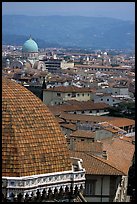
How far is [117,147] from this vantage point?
20.7 metres

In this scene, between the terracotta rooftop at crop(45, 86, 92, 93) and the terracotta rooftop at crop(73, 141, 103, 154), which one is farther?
the terracotta rooftop at crop(45, 86, 92, 93)

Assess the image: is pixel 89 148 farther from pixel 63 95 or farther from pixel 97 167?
pixel 63 95

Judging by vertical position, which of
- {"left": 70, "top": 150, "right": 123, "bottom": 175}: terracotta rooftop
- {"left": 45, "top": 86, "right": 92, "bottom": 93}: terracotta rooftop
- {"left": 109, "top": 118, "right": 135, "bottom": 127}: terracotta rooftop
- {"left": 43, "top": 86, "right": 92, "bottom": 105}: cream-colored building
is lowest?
{"left": 70, "top": 150, "right": 123, "bottom": 175}: terracotta rooftop

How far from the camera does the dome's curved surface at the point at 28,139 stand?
6855 mm

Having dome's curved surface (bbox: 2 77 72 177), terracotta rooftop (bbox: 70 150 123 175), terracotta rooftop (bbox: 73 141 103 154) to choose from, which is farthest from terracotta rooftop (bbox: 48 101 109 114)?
dome's curved surface (bbox: 2 77 72 177)

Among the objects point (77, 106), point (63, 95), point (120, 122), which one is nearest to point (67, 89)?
point (63, 95)

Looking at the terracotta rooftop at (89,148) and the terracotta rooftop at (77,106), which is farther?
the terracotta rooftop at (77,106)

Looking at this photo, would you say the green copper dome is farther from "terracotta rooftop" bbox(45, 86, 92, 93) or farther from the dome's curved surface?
the dome's curved surface

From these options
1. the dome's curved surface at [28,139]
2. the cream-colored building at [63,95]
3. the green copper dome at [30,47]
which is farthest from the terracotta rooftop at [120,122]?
the green copper dome at [30,47]

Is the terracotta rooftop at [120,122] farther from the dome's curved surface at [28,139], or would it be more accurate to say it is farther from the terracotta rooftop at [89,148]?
the dome's curved surface at [28,139]

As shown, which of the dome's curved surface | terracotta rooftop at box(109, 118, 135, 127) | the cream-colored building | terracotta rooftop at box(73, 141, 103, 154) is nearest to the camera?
the dome's curved surface

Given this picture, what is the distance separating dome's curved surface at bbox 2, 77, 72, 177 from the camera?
22.5ft

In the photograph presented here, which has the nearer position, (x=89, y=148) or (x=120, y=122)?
(x=89, y=148)

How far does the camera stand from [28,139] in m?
7.05
